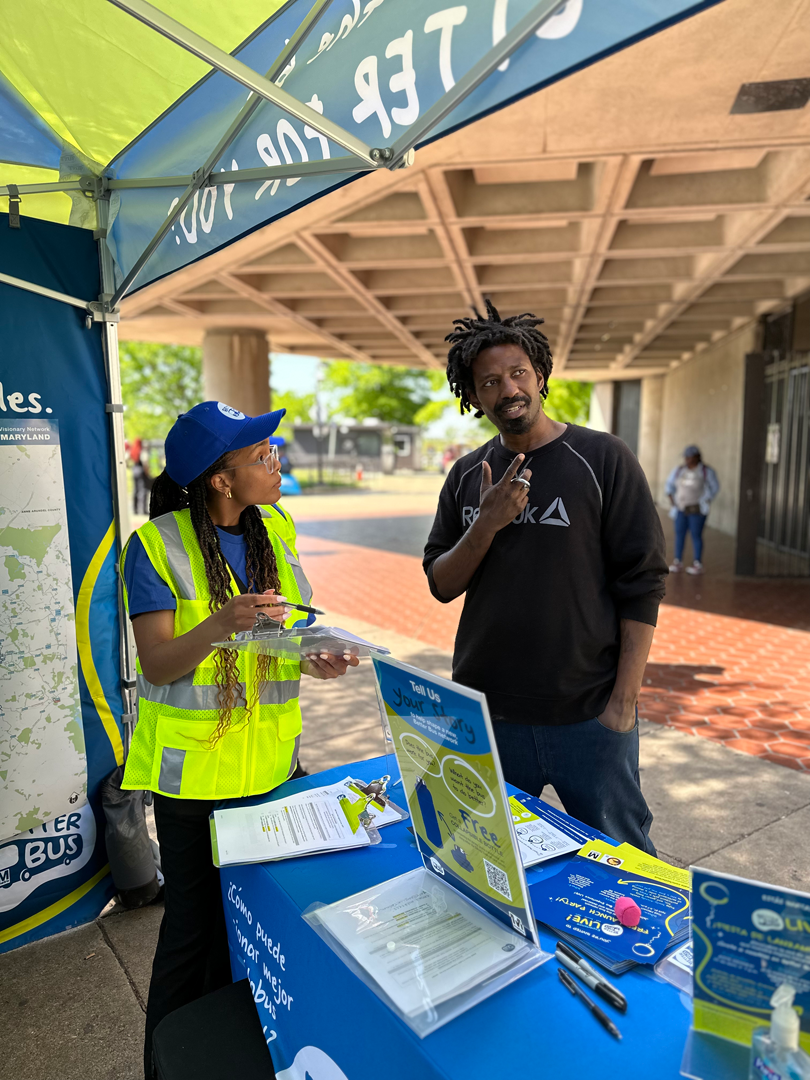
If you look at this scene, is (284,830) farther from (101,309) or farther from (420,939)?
(101,309)

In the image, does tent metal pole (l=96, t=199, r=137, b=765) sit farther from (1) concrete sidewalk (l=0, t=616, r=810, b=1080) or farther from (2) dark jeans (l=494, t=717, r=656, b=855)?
(2) dark jeans (l=494, t=717, r=656, b=855)

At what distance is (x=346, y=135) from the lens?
1.90m

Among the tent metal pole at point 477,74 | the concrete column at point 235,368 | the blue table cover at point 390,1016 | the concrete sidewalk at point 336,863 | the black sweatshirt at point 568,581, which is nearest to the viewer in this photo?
the blue table cover at point 390,1016

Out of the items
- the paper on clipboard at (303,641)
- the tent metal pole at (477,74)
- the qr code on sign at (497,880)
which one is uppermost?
the tent metal pole at (477,74)

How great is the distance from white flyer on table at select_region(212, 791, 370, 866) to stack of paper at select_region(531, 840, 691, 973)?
50 cm

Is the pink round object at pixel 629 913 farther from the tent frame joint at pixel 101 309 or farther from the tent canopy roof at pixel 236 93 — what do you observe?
the tent frame joint at pixel 101 309

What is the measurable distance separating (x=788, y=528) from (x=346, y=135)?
12725 millimetres

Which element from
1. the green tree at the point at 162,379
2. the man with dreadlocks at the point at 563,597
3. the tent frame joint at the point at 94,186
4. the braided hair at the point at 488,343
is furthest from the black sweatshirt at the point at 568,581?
the green tree at the point at 162,379

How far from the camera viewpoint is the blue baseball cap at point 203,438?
6.55 feet

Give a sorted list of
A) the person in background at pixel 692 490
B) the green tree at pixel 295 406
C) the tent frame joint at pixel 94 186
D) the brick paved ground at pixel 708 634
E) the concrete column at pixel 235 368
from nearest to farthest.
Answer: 1. the tent frame joint at pixel 94 186
2. the brick paved ground at pixel 708 634
3. the person in background at pixel 692 490
4. the concrete column at pixel 235 368
5. the green tree at pixel 295 406

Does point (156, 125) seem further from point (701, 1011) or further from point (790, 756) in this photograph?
point (790, 756)

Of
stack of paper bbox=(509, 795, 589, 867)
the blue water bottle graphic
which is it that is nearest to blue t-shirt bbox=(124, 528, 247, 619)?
the blue water bottle graphic

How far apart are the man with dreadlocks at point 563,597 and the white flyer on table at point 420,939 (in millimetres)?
742

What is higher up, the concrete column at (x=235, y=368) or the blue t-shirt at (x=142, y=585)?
the concrete column at (x=235, y=368)
